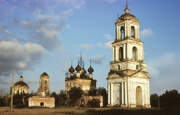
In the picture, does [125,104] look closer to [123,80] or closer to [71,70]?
[123,80]

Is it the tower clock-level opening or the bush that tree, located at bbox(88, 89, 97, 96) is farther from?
the tower clock-level opening

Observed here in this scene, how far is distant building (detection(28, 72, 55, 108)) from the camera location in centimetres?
5575

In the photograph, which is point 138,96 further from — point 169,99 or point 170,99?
point 169,99

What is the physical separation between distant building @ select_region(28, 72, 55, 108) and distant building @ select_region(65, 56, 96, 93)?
332 inches

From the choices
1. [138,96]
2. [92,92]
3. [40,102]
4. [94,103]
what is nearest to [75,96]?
[92,92]

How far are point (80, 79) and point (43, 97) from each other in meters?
14.5

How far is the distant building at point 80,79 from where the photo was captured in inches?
2680

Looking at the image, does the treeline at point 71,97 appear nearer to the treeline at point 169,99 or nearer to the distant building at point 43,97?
the distant building at point 43,97

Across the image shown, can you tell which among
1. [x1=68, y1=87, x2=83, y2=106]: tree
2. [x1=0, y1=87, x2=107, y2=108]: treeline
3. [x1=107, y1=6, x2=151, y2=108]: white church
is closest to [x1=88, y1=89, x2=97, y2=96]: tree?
[x1=0, y1=87, x2=107, y2=108]: treeline

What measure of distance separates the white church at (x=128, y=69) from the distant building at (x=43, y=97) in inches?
624

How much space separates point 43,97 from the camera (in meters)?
56.5

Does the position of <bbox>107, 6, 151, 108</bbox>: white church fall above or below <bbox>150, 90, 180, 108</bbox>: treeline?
above

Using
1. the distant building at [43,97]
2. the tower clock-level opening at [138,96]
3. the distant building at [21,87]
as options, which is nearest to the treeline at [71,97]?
the distant building at [43,97]

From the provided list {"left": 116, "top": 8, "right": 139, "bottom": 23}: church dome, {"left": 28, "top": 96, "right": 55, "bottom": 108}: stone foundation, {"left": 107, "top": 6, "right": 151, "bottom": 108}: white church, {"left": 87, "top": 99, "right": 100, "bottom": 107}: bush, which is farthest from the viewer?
{"left": 87, "top": 99, "right": 100, "bottom": 107}: bush
